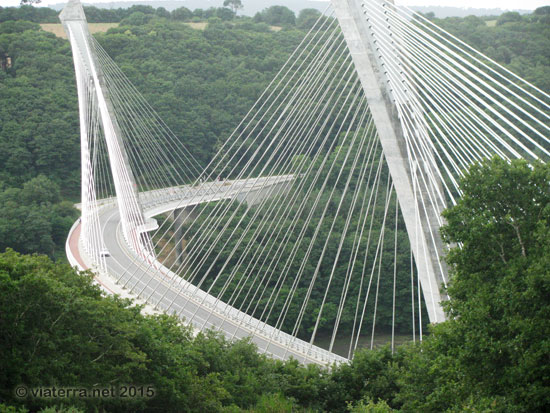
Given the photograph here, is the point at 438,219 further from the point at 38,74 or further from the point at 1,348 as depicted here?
the point at 38,74

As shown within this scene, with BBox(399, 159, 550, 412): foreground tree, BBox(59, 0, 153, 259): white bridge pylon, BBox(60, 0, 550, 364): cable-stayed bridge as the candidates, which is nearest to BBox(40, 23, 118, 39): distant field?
BBox(60, 0, 550, 364): cable-stayed bridge

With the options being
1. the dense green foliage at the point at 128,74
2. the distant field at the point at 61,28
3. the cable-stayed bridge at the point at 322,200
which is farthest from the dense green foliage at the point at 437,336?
the distant field at the point at 61,28

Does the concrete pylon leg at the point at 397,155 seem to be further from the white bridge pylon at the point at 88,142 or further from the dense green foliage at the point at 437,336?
the white bridge pylon at the point at 88,142

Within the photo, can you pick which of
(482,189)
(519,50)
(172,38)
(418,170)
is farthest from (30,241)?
(519,50)

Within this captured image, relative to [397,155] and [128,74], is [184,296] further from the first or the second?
[128,74]

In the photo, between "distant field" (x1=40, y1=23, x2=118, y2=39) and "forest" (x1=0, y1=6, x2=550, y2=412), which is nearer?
"forest" (x1=0, y1=6, x2=550, y2=412)

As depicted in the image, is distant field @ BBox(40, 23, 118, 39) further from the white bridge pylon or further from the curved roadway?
the curved roadway
